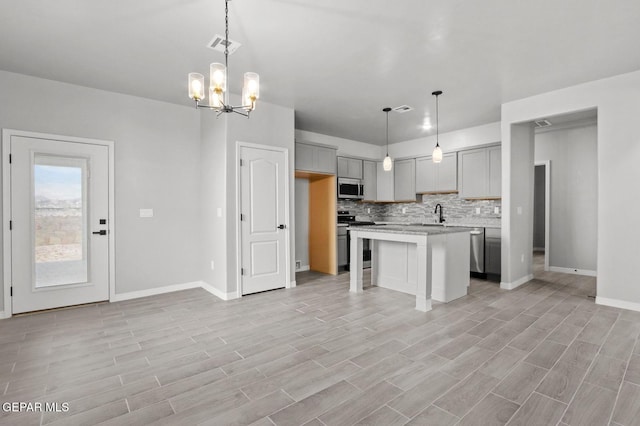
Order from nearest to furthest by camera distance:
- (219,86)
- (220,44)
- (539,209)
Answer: (219,86) → (220,44) → (539,209)

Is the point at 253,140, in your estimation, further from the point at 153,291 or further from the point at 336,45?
the point at 153,291

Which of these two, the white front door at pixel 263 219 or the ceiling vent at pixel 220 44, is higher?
the ceiling vent at pixel 220 44

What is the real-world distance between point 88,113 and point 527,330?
225 inches

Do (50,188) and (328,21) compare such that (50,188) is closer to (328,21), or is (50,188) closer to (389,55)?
(328,21)

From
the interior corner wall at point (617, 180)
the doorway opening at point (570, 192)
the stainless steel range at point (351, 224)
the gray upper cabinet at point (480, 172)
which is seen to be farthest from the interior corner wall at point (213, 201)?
the doorway opening at point (570, 192)

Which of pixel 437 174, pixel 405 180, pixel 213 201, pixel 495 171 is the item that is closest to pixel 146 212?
pixel 213 201

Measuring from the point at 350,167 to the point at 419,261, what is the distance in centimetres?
328

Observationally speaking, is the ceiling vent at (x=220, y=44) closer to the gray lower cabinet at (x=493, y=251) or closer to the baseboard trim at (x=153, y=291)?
the baseboard trim at (x=153, y=291)

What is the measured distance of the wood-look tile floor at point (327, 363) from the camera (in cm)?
189

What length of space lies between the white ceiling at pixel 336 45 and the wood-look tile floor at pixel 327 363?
279 cm

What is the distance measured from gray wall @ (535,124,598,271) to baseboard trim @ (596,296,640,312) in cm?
210

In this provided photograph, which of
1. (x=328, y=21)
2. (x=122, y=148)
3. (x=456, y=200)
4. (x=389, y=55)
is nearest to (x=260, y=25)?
(x=328, y=21)

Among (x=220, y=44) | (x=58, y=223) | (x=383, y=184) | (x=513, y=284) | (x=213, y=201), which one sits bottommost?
(x=513, y=284)

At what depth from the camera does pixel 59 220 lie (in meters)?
3.82
